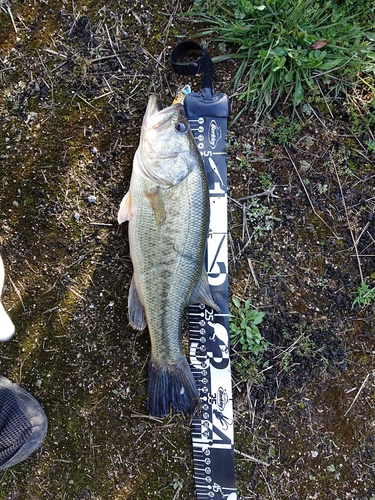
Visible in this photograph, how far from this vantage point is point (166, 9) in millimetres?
3064

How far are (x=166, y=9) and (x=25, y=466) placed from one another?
3.46m

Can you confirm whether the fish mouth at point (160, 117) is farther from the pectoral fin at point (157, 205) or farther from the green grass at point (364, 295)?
the green grass at point (364, 295)

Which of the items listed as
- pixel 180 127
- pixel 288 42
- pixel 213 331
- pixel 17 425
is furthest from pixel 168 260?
pixel 288 42

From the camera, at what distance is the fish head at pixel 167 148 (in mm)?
2619

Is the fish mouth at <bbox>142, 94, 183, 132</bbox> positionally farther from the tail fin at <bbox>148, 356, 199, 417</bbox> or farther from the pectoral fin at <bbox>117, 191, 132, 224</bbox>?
the tail fin at <bbox>148, 356, 199, 417</bbox>

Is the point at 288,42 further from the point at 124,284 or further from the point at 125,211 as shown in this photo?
the point at 124,284

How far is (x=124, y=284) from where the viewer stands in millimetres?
3035

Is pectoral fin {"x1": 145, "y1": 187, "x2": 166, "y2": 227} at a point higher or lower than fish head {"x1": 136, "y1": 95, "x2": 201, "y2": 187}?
lower

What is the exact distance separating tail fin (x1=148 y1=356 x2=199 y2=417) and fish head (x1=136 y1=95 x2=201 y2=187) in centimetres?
123


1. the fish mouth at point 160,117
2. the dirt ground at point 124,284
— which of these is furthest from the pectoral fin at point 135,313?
the fish mouth at point 160,117

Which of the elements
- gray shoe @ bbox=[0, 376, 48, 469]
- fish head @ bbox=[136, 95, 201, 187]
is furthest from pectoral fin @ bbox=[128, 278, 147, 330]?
gray shoe @ bbox=[0, 376, 48, 469]

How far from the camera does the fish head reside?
2.62m

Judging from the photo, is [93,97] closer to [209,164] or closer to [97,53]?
[97,53]

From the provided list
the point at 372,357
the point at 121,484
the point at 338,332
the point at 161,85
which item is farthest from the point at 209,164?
the point at 121,484
